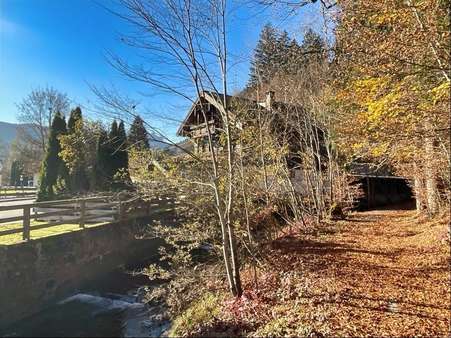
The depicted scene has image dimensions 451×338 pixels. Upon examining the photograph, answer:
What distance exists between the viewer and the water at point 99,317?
7.05m

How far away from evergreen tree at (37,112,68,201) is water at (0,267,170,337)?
992 cm

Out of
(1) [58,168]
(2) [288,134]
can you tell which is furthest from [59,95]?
(2) [288,134]

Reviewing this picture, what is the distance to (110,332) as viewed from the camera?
7078mm

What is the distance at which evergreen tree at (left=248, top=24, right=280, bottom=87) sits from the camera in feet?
27.8

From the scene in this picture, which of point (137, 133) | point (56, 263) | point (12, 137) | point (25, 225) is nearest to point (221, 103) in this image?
point (137, 133)

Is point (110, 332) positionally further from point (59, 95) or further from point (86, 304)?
point (59, 95)

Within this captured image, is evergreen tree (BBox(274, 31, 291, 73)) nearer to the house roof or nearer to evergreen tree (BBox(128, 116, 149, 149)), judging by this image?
the house roof

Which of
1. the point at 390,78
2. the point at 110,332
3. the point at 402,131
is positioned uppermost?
the point at 390,78

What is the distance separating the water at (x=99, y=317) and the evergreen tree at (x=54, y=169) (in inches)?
391

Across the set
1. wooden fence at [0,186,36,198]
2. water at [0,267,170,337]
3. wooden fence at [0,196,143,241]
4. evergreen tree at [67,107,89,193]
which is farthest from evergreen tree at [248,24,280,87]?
wooden fence at [0,186,36,198]

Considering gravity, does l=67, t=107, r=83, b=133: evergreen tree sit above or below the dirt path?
above

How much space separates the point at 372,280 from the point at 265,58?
6286 millimetres

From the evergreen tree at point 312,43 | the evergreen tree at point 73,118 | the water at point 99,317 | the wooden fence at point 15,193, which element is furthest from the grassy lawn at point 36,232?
the wooden fence at point 15,193

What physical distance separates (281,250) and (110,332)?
408 cm
